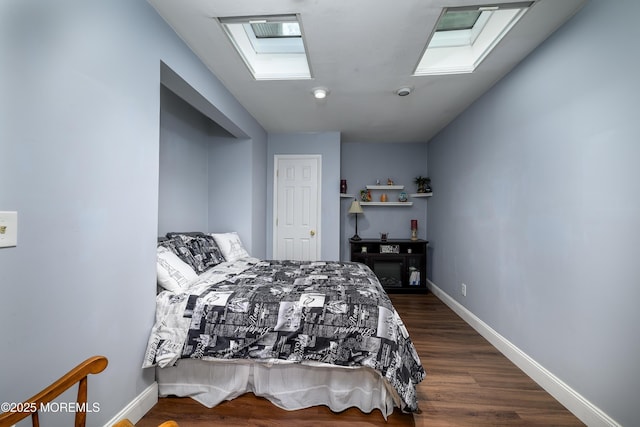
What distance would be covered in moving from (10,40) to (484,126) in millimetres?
3322

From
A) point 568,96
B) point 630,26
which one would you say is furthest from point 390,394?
point 630,26

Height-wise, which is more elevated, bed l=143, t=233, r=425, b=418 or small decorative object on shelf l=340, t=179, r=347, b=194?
small decorative object on shelf l=340, t=179, r=347, b=194

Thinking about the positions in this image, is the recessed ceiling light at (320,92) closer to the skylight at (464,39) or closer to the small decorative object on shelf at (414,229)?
the skylight at (464,39)

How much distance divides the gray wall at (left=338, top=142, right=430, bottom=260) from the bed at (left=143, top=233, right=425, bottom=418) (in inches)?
110

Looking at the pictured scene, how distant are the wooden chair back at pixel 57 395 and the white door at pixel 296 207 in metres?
3.13

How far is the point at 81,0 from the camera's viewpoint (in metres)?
1.18

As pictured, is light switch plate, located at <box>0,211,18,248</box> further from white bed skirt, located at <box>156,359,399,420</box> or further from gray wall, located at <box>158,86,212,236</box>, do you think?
gray wall, located at <box>158,86,212,236</box>

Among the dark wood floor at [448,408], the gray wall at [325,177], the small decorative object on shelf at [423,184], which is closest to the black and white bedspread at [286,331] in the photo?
the dark wood floor at [448,408]

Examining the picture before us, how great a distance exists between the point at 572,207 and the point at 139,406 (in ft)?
9.56

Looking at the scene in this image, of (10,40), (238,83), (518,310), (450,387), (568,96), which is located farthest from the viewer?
(238,83)

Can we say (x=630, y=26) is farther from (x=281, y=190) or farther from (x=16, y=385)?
(x=281, y=190)

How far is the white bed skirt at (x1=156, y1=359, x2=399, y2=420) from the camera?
1.62 meters

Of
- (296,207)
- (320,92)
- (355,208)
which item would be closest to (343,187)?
(355,208)

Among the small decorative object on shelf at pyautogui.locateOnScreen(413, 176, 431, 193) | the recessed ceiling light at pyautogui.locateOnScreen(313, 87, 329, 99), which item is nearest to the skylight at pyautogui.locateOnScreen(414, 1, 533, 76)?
the recessed ceiling light at pyautogui.locateOnScreen(313, 87, 329, 99)
